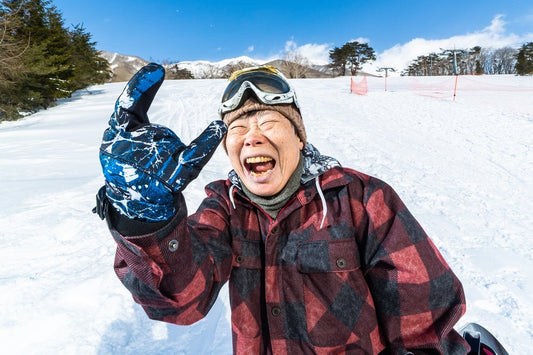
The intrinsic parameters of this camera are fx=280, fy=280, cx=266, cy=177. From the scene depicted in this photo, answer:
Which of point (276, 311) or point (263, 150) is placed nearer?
point (276, 311)

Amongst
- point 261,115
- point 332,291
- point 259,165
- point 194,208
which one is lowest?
point 194,208

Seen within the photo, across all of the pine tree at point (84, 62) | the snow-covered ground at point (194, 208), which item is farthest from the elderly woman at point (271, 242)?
the pine tree at point (84, 62)

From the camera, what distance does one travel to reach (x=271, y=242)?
1.31 meters

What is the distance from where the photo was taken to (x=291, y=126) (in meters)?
1.55

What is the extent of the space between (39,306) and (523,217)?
4.92 m

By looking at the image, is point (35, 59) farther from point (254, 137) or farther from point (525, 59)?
point (525, 59)

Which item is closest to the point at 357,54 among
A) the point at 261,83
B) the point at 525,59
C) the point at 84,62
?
the point at 525,59

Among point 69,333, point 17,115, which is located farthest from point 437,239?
point 17,115

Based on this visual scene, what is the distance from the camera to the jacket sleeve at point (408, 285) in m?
1.17

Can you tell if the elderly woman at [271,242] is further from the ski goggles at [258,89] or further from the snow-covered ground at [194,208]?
the snow-covered ground at [194,208]

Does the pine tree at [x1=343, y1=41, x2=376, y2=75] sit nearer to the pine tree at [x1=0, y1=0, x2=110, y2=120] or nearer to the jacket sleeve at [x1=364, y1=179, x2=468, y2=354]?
the pine tree at [x1=0, y1=0, x2=110, y2=120]

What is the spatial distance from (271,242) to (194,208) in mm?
2571

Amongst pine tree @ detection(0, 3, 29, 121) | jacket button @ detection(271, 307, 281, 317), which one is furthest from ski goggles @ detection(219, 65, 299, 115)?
pine tree @ detection(0, 3, 29, 121)

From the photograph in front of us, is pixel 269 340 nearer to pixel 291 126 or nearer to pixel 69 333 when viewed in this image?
pixel 291 126
